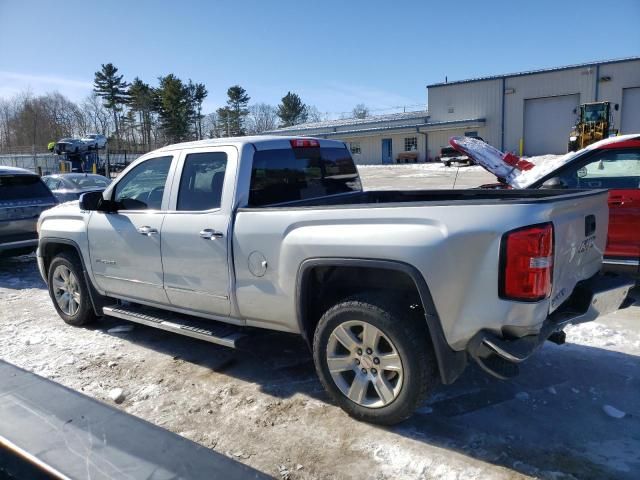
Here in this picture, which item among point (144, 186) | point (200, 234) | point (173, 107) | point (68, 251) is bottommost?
point (68, 251)

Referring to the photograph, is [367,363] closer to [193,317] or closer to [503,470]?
[503,470]

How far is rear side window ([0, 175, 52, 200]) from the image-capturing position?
8.72 meters

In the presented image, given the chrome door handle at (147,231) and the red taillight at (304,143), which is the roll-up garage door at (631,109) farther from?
the chrome door handle at (147,231)

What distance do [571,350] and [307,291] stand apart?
8.56 feet

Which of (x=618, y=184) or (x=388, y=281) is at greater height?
(x=618, y=184)

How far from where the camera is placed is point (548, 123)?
129 feet

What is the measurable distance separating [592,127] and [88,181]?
28854 mm

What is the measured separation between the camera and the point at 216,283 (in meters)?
3.88

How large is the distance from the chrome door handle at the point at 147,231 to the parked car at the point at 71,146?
80.3ft

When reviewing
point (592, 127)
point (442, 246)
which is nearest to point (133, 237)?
point (442, 246)

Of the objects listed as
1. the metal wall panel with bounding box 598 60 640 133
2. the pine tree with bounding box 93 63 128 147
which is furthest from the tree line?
the metal wall panel with bounding box 598 60 640 133

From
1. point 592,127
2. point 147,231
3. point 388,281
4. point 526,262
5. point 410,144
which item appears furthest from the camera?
point 410,144

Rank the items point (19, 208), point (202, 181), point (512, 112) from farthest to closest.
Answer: point (512, 112) < point (19, 208) < point (202, 181)

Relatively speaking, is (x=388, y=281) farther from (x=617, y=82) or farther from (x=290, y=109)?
(x=290, y=109)
